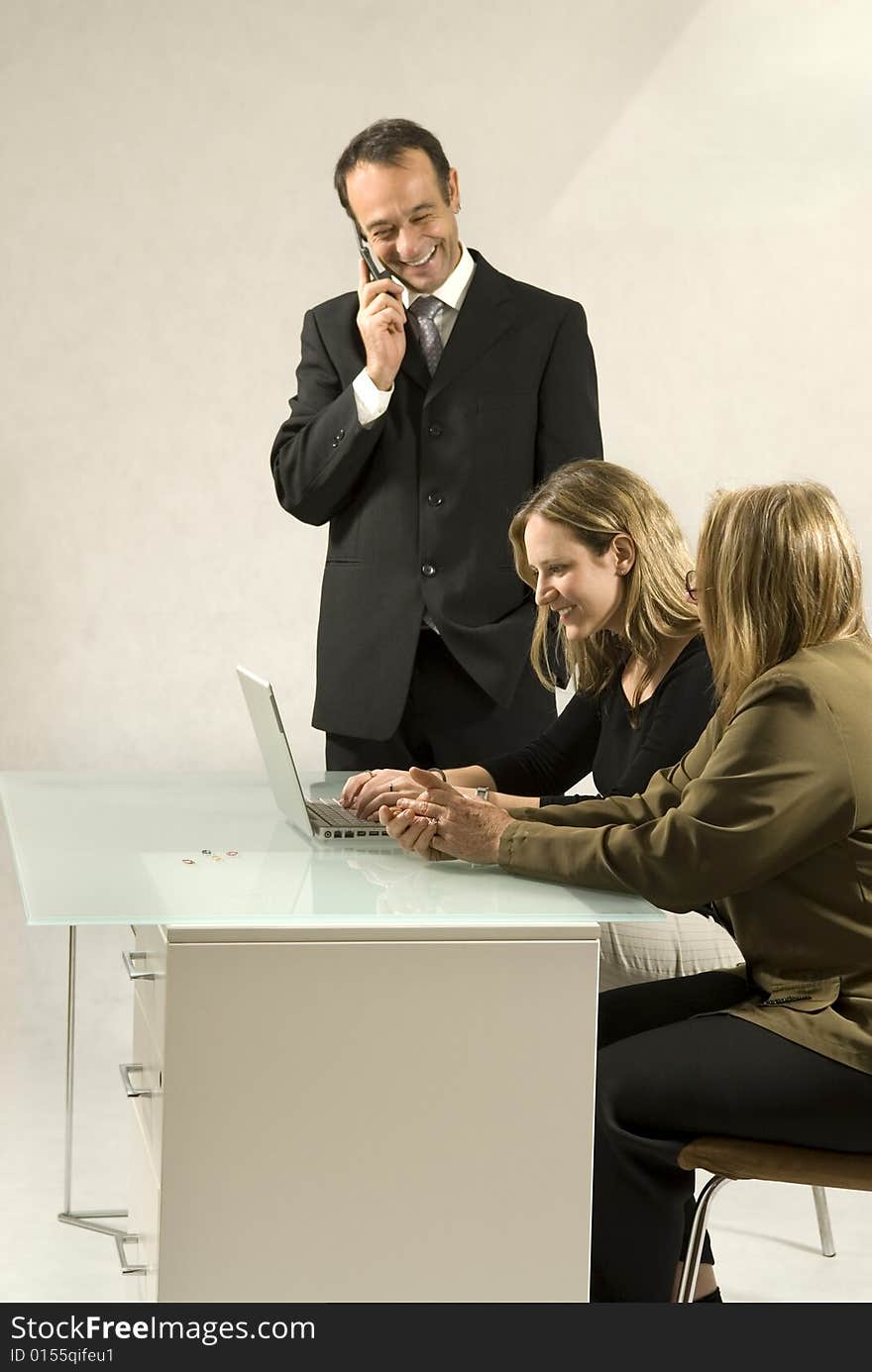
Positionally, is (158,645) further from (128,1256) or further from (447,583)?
(128,1256)

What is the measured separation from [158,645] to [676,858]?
275cm

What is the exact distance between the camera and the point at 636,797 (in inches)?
90.1

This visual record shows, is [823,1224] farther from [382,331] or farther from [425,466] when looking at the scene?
[382,331]

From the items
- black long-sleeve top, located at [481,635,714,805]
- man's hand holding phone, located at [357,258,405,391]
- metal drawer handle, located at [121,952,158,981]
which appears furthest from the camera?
man's hand holding phone, located at [357,258,405,391]

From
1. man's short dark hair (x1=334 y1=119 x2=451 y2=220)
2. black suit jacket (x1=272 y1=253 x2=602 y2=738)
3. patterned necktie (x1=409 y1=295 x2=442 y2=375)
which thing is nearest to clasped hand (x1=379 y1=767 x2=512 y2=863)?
black suit jacket (x1=272 y1=253 x2=602 y2=738)

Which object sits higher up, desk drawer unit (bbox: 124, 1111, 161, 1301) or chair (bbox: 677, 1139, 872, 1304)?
chair (bbox: 677, 1139, 872, 1304)

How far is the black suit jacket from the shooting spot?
2914 millimetres

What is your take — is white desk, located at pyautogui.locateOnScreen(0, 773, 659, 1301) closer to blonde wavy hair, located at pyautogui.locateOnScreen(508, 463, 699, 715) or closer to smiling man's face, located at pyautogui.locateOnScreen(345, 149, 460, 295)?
blonde wavy hair, located at pyautogui.locateOnScreen(508, 463, 699, 715)

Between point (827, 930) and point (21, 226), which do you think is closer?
point (827, 930)

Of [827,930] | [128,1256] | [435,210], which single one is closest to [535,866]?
[827,930]

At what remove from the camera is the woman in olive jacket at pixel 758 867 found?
1.93m

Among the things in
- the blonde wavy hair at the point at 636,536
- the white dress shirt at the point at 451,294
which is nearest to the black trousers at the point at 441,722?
the blonde wavy hair at the point at 636,536

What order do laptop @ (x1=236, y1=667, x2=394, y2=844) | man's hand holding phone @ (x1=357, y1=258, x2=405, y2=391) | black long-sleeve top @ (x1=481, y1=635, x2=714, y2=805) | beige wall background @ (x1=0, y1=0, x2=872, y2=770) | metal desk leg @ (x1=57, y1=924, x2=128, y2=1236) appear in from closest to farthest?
laptop @ (x1=236, y1=667, x2=394, y2=844)
black long-sleeve top @ (x1=481, y1=635, x2=714, y2=805)
man's hand holding phone @ (x1=357, y1=258, x2=405, y2=391)
metal desk leg @ (x1=57, y1=924, x2=128, y2=1236)
beige wall background @ (x1=0, y1=0, x2=872, y2=770)

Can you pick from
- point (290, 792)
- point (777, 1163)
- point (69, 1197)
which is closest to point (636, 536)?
point (290, 792)
